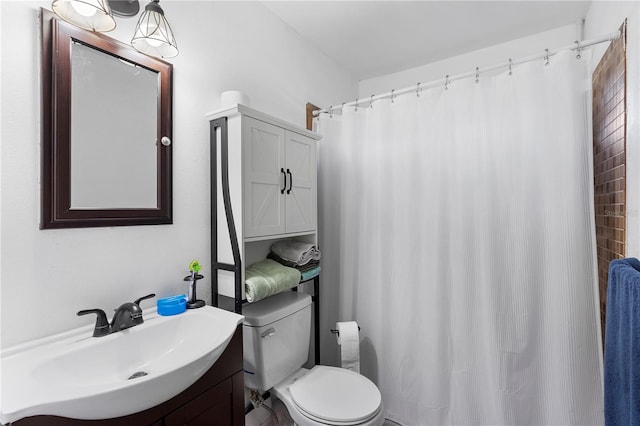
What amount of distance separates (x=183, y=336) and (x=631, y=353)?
1338 mm

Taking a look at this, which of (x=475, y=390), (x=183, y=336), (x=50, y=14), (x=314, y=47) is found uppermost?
(x=314, y=47)

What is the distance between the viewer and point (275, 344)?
1.45 m

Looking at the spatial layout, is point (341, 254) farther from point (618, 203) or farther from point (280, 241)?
point (618, 203)

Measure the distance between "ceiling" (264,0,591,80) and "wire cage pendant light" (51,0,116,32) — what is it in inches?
40.7

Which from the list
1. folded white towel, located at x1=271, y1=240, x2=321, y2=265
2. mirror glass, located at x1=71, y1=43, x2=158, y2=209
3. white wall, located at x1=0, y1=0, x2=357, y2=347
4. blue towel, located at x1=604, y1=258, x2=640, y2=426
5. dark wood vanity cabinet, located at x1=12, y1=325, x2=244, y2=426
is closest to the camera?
blue towel, located at x1=604, y1=258, x2=640, y2=426

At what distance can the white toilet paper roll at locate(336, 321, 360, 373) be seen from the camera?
1729 millimetres

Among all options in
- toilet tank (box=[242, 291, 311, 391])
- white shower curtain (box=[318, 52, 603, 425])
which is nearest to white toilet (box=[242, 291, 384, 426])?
toilet tank (box=[242, 291, 311, 391])

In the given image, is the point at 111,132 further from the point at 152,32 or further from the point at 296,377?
the point at 296,377

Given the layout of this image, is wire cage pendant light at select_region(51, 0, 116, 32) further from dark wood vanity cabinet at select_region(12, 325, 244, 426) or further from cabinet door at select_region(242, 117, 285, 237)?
dark wood vanity cabinet at select_region(12, 325, 244, 426)

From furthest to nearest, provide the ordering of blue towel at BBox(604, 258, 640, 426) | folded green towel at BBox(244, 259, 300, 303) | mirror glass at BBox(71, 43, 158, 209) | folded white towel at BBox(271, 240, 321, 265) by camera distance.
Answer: folded white towel at BBox(271, 240, 321, 265), folded green towel at BBox(244, 259, 300, 303), mirror glass at BBox(71, 43, 158, 209), blue towel at BBox(604, 258, 640, 426)

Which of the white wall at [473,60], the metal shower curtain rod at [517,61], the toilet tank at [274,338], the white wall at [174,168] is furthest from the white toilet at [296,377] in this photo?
the white wall at [473,60]

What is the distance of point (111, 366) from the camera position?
3.20 feet

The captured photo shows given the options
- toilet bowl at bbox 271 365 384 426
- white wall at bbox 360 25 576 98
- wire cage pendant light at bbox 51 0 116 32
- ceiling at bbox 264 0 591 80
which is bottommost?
toilet bowl at bbox 271 365 384 426

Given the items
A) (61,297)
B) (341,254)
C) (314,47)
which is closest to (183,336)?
(61,297)
